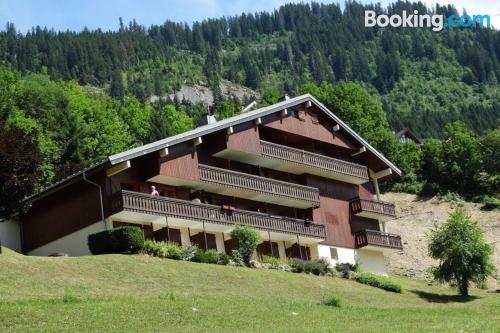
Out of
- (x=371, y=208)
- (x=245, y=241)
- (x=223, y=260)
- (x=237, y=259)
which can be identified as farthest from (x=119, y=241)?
(x=371, y=208)

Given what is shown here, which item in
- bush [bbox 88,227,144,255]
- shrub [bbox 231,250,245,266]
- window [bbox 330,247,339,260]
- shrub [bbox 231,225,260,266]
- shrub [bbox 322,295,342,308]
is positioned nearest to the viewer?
shrub [bbox 322,295,342,308]

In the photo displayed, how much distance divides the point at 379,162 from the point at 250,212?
13607 millimetres

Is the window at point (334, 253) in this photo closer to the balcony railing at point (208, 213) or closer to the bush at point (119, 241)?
the balcony railing at point (208, 213)

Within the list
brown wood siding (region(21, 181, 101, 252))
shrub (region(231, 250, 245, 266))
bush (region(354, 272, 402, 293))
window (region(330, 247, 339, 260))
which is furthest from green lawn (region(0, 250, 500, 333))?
window (region(330, 247, 339, 260))

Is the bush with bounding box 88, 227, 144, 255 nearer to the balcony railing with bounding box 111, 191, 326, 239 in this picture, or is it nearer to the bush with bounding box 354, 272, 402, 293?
the balcony railing with bounding box 111, 191, 326, 239

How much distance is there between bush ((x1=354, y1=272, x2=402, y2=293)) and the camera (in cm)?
4166

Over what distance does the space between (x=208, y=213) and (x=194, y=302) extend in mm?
15473

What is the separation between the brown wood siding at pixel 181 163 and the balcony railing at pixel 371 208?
41.6 ft

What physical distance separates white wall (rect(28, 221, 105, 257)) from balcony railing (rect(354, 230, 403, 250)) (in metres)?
17.3

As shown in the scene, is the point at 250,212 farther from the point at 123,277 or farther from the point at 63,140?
the point at 63,140

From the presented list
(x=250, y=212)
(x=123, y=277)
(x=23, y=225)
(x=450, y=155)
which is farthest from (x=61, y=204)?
(x=450, y=155)

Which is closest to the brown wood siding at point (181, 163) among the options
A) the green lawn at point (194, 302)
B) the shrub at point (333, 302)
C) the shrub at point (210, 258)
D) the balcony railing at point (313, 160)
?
the balcony railing at point (313, 160)

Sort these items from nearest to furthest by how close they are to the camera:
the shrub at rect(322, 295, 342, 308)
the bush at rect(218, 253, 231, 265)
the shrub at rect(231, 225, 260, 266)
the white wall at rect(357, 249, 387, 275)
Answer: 1. the shrub at rect(322, 295, 342, 308)
2. the bush at rect(218, 253, 231, 265)
3. the shrub at rect(231, 225, 260, 266)
4. the white wall at rect(357, 249, 387, 275)

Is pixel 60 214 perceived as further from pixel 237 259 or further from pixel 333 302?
pixel 333 302
